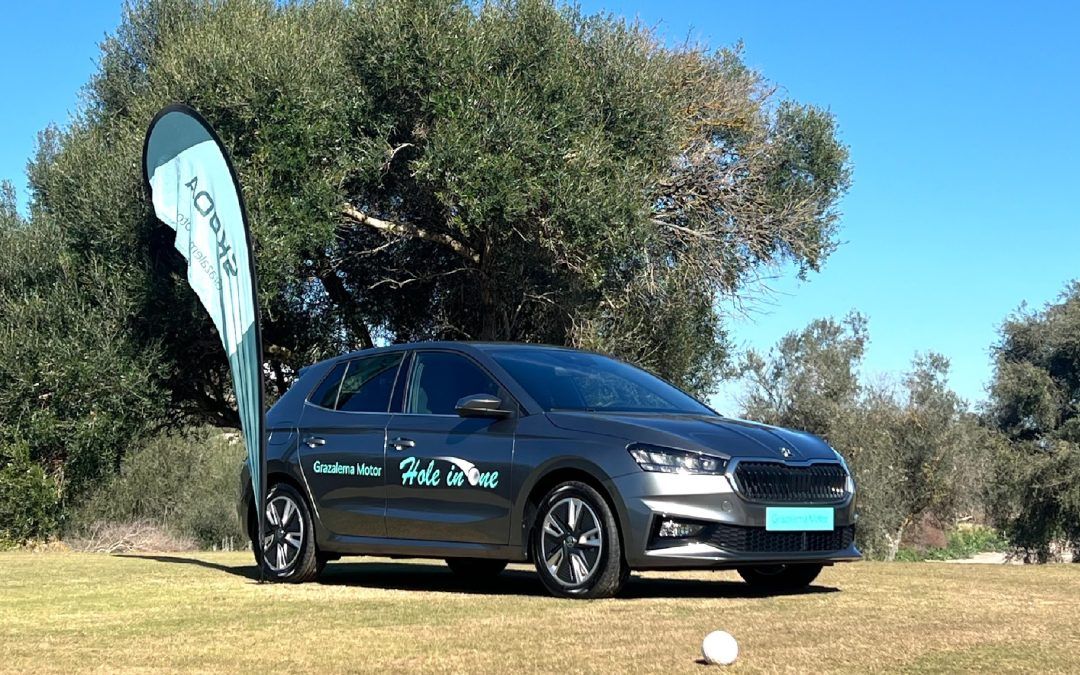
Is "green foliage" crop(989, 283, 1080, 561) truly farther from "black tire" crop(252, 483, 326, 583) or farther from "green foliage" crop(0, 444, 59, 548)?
"black tire" crop(252, 483, 326, 583)

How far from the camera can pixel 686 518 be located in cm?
780

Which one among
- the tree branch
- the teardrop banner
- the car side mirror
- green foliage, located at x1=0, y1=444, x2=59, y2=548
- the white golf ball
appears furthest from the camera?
the tree branch

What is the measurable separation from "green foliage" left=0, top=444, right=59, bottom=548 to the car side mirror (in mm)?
14317

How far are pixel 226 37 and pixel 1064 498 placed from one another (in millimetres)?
24810

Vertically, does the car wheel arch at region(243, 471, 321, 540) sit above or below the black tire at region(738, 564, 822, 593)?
above

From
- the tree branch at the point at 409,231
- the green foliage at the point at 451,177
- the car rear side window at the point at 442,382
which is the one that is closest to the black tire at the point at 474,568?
the car rear side window at the point at 442,382

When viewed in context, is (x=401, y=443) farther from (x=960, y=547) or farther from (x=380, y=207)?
(x=960, y=547)

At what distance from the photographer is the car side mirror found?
338 inches

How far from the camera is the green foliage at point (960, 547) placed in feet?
161

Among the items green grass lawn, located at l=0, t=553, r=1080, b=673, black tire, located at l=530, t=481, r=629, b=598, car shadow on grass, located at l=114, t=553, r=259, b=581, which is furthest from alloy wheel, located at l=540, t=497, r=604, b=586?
car shadow on grass, located at l=114, t=553, r=259, b=581

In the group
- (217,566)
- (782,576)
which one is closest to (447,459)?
(782,576)

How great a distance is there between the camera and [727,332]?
25.1 meters

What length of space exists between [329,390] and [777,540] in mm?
3802

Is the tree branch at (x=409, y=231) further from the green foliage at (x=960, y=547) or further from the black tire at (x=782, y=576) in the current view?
the green foliage at (x=960, y=547)
